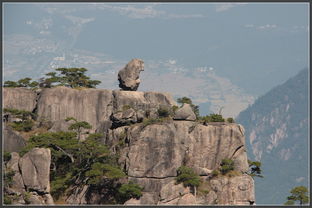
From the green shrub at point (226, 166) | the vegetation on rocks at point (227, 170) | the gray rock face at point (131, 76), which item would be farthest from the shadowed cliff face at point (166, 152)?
the gray rock face at point (131, 76)

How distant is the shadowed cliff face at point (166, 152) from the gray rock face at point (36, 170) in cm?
658

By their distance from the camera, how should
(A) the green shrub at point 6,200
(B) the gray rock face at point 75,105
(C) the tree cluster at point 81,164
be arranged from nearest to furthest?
(A) the green shrub at point 6,200, (C) the tree cluster at point 81,164, (B) the gray rock face at point 75,105

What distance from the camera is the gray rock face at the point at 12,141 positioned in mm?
114250

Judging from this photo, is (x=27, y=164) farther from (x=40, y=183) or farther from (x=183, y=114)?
(x=183, y=114)

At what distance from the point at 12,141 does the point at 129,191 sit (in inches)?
770

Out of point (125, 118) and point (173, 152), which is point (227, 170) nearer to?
point (173, 152)

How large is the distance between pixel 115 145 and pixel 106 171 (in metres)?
6.75

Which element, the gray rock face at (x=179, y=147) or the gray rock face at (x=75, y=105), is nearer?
the gray rock face at (x=179, y=147)

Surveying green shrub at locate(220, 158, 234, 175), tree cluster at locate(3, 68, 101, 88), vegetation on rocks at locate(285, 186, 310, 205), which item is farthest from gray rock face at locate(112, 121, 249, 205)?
tree cluster at locate(3, 68, 101, 88)

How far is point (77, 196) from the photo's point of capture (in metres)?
113

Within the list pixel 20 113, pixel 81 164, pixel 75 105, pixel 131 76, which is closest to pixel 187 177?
pixel 81 164

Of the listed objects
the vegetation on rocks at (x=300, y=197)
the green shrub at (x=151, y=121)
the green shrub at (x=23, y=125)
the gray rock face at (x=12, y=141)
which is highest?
the green shrub at (x=151, y=121)

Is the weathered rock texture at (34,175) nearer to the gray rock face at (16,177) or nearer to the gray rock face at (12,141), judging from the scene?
the gray rock face at (16,177)

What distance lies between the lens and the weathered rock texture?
349 ft
